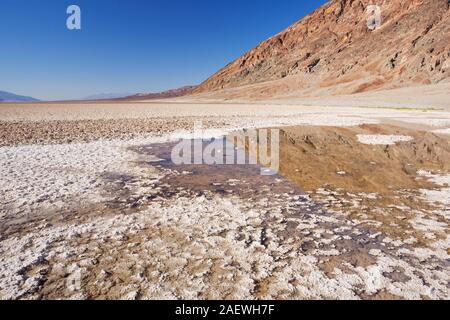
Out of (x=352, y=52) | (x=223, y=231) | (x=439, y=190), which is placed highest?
(x=352, y=52)

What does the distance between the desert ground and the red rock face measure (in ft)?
204

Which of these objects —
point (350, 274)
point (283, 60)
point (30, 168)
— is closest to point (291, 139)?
point (30, 168)

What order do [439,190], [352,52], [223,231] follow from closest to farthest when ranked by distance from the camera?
[223,231] → [439,190] → [352,52]

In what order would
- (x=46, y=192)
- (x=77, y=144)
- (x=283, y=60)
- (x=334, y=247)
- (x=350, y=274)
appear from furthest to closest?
(x=283, y=60) < (x=77, y=144) < (x=46, y=192) < (x=334, y=247) < (x=350, y=274)

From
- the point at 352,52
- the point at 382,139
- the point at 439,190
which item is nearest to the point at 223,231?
the point at 439,190

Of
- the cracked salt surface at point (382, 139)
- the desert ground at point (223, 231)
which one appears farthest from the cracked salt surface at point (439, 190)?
the cracked salt surface at point (382, 139)

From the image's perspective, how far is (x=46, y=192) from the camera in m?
5.41

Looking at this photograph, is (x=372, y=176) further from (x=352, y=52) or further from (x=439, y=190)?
(x=352, y=52)

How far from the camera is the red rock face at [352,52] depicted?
6431 centimetres

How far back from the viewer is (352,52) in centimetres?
8525

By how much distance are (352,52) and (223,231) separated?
91510mm

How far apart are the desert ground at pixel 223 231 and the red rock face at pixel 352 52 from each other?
62036mm
